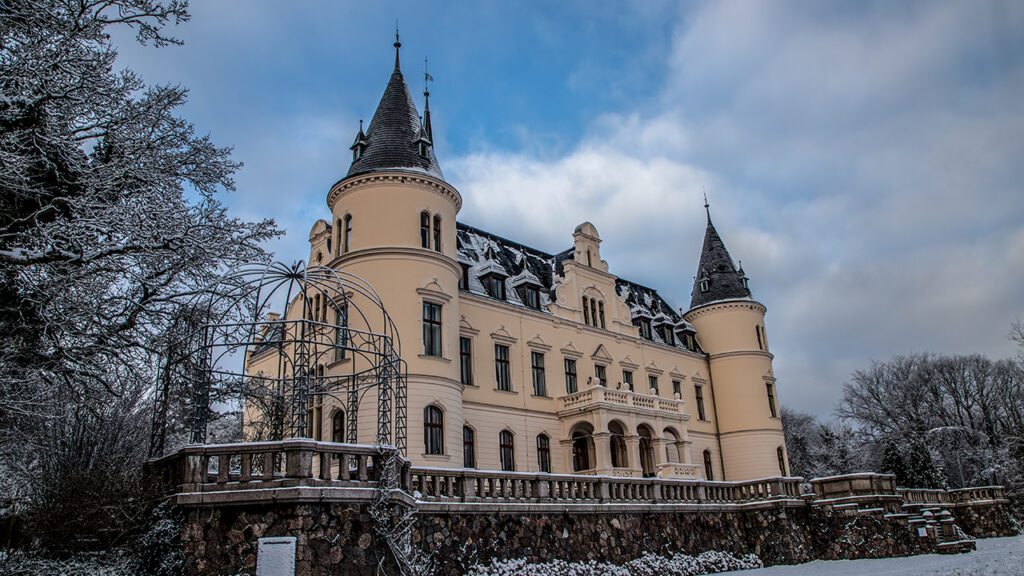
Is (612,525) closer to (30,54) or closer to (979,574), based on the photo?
(979,574)

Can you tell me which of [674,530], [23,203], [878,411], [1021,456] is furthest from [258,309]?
[878,411]

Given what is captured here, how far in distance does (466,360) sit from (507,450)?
3.81 metres

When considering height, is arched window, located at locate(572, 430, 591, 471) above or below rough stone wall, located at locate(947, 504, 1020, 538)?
above

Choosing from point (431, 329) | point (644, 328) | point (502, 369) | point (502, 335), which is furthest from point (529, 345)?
point (644, 328)

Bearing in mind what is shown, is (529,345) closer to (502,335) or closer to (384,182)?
(502,335)

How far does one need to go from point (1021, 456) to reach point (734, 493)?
27.3 metres

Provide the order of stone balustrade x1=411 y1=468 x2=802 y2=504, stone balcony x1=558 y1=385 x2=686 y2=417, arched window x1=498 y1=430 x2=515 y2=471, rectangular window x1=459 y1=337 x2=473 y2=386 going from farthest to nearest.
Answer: stone balcony x1=558 y1=385 x2=686 y2=417 → arched window x1=498 y1=430 x2=515 y2=471 → rectangular window x1=459 y1=337 x2=473 y2=386 → stone balustrade x1=411 y1=468 x2=802 y2=504

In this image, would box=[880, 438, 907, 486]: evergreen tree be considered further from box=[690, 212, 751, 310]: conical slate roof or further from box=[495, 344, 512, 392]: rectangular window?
box=[495, 344, 512, 392]: rectangular window

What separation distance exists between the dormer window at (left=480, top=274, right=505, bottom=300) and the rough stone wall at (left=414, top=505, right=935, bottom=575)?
12.4 meters

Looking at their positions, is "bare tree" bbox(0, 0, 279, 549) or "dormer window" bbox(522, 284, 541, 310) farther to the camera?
"dormer window" bbox(522, 284, 541, 310)

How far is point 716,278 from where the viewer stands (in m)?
40.4

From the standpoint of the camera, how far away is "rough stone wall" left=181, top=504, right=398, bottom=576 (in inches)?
403

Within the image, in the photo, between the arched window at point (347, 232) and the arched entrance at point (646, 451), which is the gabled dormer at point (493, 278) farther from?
the arched entrance at point (646, 451)

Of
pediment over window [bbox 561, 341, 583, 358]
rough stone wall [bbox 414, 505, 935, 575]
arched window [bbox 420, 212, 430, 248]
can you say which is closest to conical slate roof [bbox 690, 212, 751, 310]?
pediment over window [bbox 561, 341, 583, 358]
